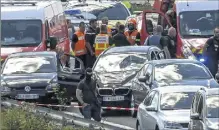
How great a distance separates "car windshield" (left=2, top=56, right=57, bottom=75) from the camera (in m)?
27.0

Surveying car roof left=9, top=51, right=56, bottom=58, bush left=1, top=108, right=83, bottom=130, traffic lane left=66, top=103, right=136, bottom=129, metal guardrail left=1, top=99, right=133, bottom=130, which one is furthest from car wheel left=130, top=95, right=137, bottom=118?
bush left=1, top=108, right=83, bottom=130

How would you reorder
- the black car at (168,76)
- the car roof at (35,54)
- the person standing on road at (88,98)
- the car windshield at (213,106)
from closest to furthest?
1. the car windshield at (213,106)
2. the person standing on road at (88,98)
3. the black car at (168,76)
4. the car roof at (35,54)

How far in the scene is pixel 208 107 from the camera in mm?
16172

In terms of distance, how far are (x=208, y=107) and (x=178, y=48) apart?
594 inches

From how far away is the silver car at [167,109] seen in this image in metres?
18.2

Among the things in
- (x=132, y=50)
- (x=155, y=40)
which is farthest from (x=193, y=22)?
(x=132, y=50)

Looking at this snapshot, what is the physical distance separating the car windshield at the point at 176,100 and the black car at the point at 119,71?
17.7 feet

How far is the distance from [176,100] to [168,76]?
14.4 feet

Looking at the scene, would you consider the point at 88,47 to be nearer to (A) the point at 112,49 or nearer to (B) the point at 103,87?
(A) the point at 112,49

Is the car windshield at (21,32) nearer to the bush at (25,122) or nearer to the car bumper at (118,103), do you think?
the car bumper at (118,103)

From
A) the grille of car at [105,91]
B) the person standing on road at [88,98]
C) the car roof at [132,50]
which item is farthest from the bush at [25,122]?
the car roof at [132,50]

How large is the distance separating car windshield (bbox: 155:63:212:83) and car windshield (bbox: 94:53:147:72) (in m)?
2.04

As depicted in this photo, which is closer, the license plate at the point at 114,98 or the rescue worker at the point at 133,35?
the license plate at the point at 114,98

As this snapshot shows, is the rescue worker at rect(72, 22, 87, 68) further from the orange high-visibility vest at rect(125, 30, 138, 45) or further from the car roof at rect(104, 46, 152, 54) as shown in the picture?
the car roof at rect(104, 46, 152, 54)
